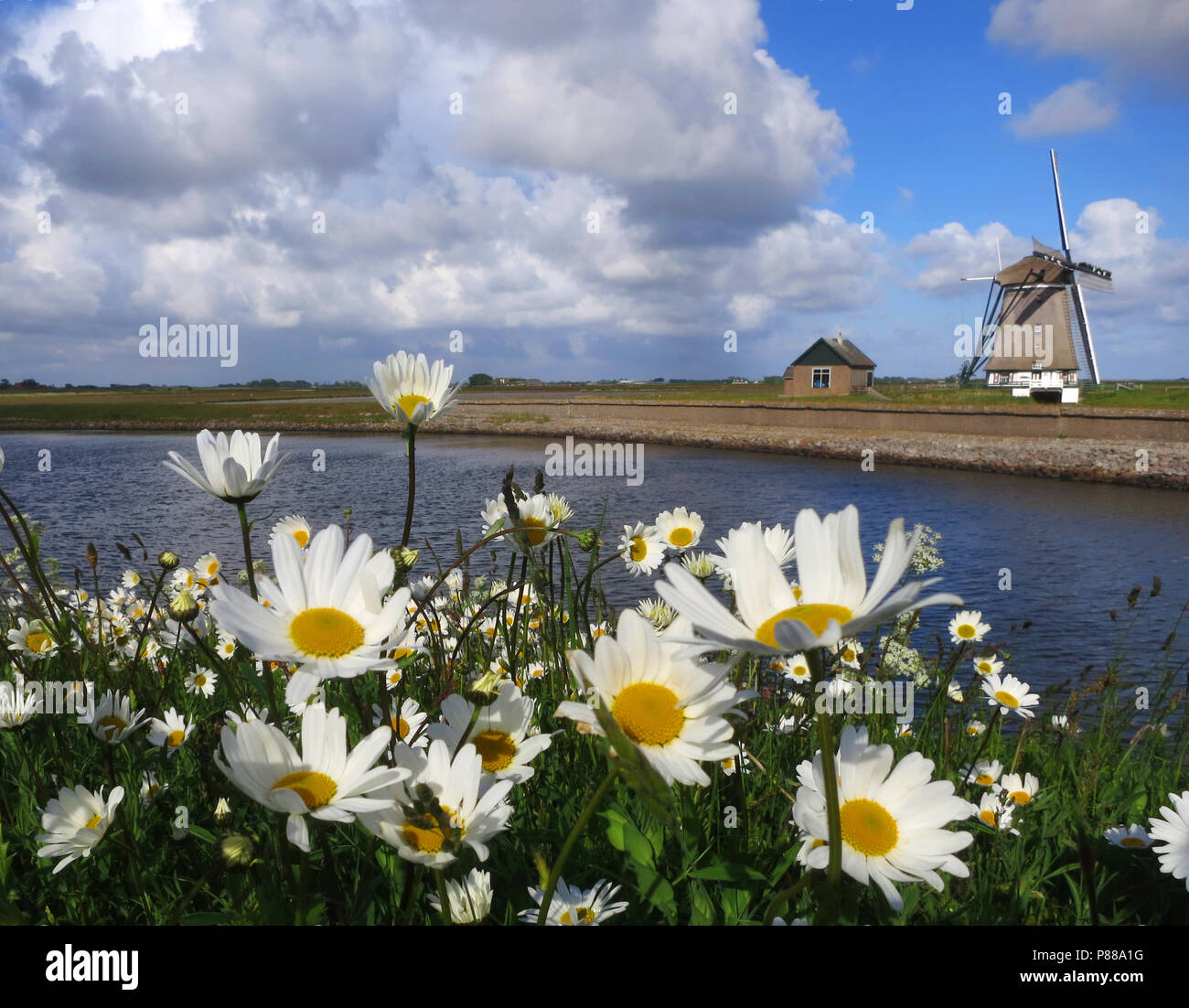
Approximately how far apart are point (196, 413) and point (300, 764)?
6530 centimetres

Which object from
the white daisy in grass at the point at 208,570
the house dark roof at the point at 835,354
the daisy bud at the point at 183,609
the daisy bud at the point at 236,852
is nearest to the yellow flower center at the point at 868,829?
the daisy bud at the point at 236,852

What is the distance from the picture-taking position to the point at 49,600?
1.79 metres

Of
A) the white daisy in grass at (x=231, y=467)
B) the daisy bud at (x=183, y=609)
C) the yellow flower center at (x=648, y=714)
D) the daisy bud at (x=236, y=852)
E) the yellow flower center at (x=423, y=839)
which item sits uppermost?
the white daisy in grass at (x=231, y=467)

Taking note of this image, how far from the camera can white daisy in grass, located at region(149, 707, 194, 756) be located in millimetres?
1838

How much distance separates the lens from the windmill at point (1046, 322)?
40281 mm

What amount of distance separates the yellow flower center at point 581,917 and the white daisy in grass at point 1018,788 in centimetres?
157

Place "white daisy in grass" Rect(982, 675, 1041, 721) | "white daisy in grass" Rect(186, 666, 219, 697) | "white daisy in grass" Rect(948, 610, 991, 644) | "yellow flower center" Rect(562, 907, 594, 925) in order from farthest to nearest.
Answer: "white daisy in grass" Rect(948, 610, 991, 644)
"white daisy in grass" Rect(982, 675, 1041, 721)
"white daisy in grass" Rect(186, 666, 219, 697)
"yellow flower center" Rect(562, 907, 594, 925)

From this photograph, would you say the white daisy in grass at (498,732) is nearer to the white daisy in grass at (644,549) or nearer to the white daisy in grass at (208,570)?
the white daisy in grass at (644,549)

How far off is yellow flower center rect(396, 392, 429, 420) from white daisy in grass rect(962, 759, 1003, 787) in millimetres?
1897

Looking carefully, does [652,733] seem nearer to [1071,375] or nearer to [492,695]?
[492,695]

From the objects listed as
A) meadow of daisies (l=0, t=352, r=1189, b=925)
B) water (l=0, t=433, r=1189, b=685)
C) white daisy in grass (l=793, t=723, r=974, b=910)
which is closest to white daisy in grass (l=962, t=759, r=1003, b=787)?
meadow of daisies (l=0, t=352, r=1189, b=925)

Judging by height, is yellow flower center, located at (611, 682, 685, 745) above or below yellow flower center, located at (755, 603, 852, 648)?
below

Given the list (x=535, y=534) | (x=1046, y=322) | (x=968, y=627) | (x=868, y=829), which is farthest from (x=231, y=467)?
(x=1046, y=322)

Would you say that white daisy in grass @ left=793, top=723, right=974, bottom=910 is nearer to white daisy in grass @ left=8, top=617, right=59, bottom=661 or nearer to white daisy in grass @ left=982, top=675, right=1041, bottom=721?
white daisy in grass @ left=982, top=675, right=1041, bottom=721
